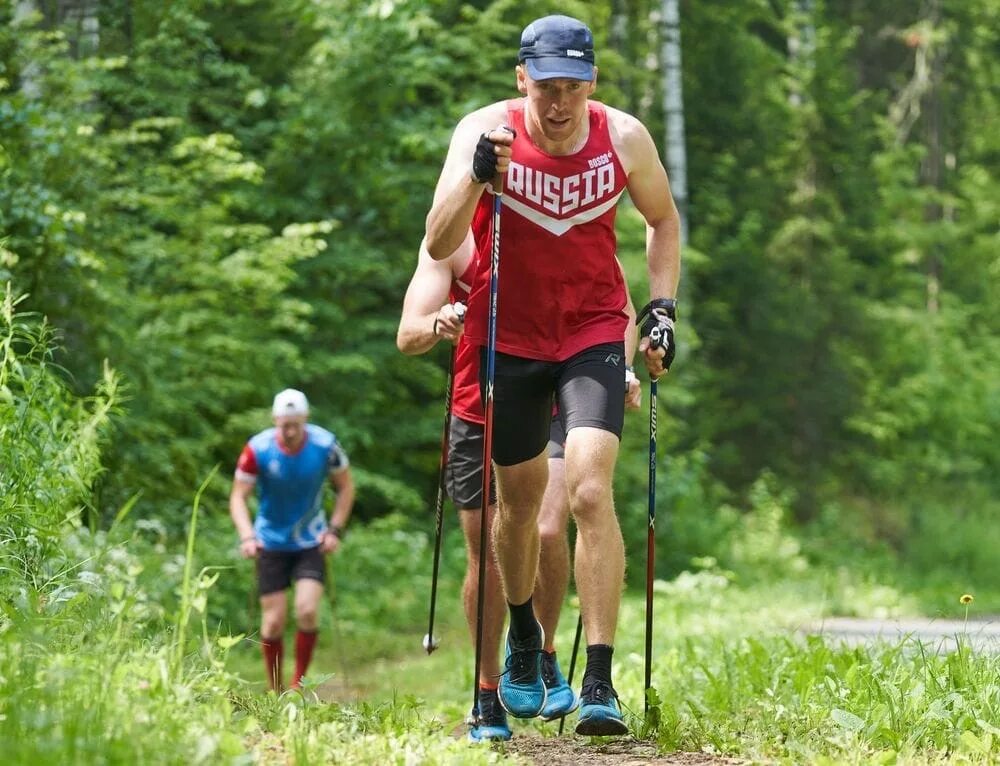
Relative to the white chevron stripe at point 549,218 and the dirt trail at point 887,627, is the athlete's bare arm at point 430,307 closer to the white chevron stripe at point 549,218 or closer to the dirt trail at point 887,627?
the white chevron stripe at point 549,218

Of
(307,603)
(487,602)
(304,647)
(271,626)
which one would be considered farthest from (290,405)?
(487,602)

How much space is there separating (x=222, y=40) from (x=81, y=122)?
20.2 feet

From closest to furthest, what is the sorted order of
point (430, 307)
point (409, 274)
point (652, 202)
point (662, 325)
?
point (662, 325) → point (652, 202) → point (430, 307) → point (409, 274)

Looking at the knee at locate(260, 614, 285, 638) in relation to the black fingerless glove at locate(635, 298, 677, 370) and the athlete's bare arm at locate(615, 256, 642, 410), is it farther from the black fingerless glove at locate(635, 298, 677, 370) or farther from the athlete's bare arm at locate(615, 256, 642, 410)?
the black fingerless glove at locate(635, 298, 677, 370)

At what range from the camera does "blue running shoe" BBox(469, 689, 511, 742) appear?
20.1ft

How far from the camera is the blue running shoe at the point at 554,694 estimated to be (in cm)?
655

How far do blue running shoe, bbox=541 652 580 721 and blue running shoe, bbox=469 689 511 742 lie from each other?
196mm

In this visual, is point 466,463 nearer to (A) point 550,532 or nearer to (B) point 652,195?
(A) point 550,532

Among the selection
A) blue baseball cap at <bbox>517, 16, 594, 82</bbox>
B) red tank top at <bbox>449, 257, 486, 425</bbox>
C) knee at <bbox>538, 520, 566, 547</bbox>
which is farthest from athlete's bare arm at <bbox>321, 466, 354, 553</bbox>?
blue baseball cap at <bbox>517, 16, 594, 82</bbox>

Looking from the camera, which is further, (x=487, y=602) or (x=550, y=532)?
(x=550, y=532)

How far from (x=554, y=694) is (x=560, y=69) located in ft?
8.19

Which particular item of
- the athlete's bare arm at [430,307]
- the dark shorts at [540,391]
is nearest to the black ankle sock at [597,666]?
the dark shorts at [540,391]

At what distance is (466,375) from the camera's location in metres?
7.33

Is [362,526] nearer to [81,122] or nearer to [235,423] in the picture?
[235,423]
